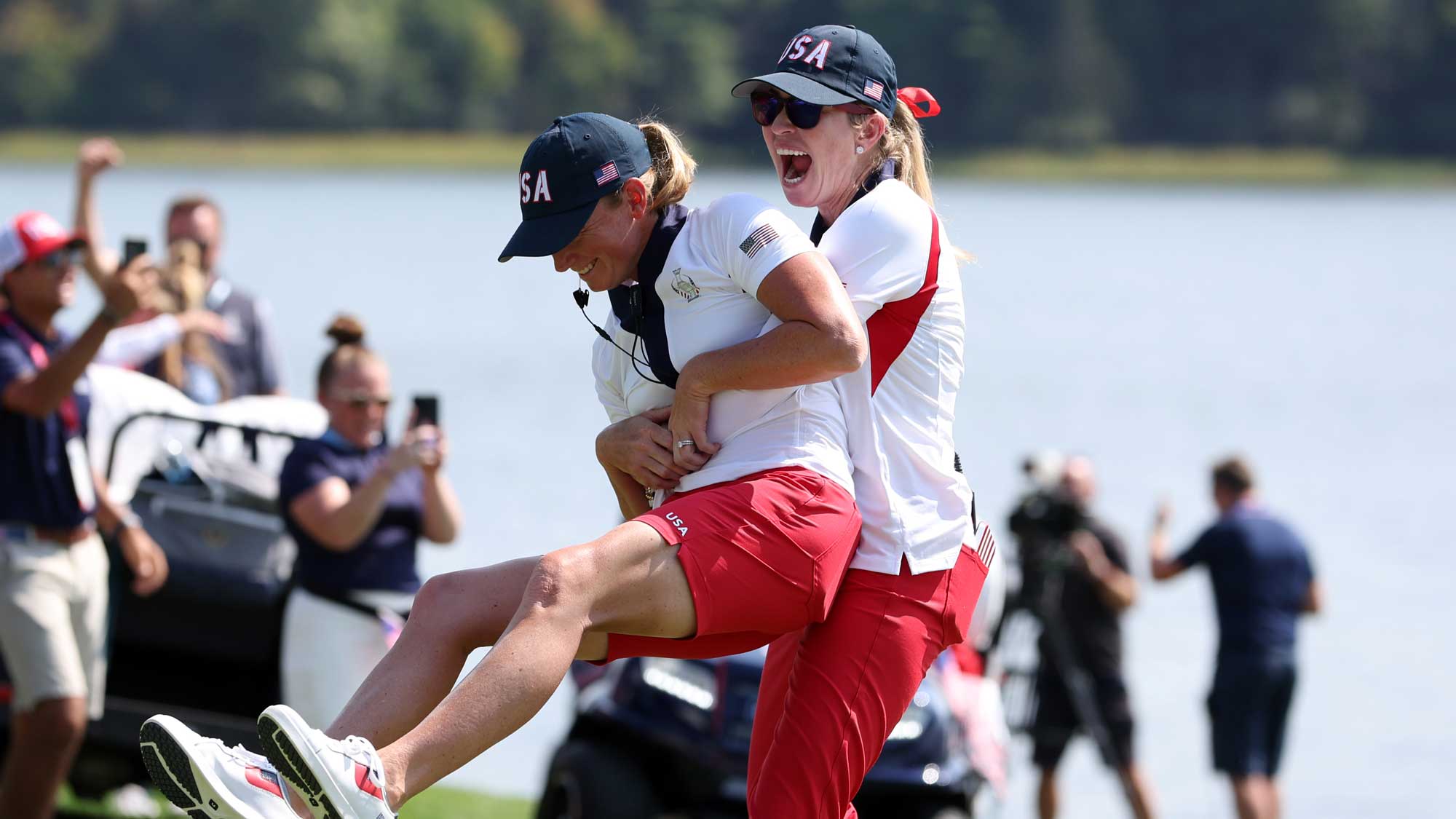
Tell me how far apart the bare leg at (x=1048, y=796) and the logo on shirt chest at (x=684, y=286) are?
721cm

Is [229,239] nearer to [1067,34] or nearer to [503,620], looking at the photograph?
[1067,34]

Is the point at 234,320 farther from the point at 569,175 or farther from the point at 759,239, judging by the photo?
the point at 759,239

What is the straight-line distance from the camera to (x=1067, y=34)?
60.6 m

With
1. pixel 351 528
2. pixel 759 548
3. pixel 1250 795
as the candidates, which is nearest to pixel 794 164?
pixel 759 548

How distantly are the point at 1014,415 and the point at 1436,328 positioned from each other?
18611mm

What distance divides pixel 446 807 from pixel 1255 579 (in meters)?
4.05

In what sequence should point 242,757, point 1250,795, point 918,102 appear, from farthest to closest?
point 1250,795 → point 918,102 → point 242,757

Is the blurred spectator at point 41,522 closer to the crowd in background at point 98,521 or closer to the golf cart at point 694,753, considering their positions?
the crowd in background at point 98,521

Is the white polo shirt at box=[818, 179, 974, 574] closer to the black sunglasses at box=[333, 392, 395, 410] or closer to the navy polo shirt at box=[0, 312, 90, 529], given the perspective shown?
the black sunglasses at box=[333, 392, 395, 410]

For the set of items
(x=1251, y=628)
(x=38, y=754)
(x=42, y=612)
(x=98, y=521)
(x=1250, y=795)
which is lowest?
(x=1250, y=795)

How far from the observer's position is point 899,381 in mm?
3957

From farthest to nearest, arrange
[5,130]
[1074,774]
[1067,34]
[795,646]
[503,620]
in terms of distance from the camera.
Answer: [1067,34]
[5,130]
[1074,774]
[795,646]
[503,620]

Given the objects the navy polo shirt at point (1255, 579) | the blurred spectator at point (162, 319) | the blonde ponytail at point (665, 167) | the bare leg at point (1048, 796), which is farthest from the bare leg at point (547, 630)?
the bare leg at point (1048, 796)

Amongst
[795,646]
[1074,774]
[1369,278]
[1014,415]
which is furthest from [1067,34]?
[795,646]
